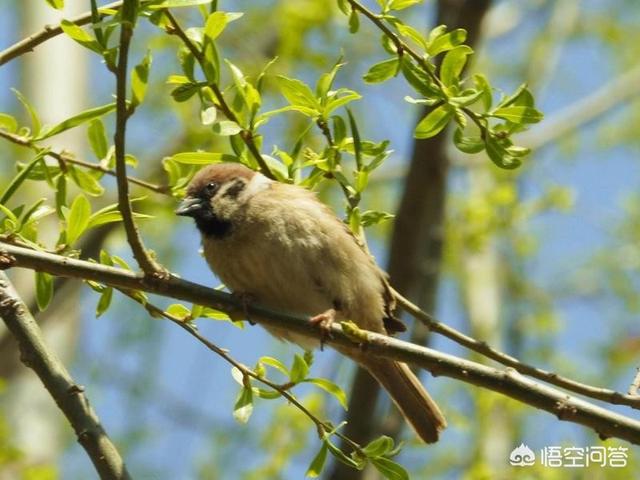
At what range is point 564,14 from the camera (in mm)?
9992

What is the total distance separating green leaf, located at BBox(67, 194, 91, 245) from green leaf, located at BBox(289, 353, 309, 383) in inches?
28.3

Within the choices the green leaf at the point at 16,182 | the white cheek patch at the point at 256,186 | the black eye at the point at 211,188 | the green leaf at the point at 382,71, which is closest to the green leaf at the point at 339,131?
the green leaf at the point at 382,71

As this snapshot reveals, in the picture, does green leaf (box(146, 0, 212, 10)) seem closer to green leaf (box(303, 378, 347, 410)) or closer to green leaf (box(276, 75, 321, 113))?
green leaf (box(276, 75, 321, 113))

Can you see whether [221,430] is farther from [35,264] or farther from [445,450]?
[35,264]

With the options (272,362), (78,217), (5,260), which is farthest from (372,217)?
(5,260)

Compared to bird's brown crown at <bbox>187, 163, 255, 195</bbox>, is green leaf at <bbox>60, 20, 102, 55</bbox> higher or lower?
lower

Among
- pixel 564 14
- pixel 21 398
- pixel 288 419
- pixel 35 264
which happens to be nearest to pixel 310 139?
pixel 288 419

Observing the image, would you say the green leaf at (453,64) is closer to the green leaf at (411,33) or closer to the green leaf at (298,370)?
the green leaf at (411,33)

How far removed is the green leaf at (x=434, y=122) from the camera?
302 centimetres

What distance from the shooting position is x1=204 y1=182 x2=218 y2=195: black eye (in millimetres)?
4676

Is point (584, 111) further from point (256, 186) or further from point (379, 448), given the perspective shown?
point (379, 448)

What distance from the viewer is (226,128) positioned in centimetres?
314

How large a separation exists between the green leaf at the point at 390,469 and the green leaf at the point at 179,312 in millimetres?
690

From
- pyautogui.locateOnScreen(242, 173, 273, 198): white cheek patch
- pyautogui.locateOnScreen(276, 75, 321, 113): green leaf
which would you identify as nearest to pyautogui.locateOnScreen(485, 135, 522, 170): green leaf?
pyautogui.locateOnScreen(276, 75, 321, 113): green leaf
